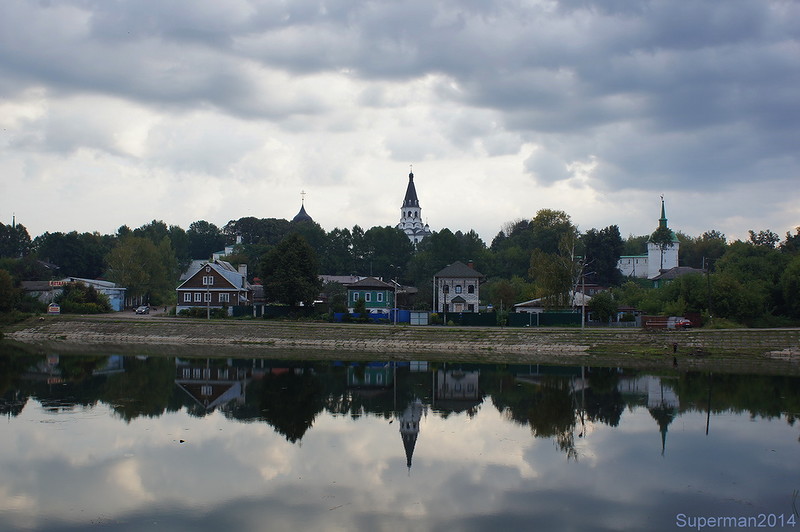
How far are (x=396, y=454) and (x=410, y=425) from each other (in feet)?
16.6

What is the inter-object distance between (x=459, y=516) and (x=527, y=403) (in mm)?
16527

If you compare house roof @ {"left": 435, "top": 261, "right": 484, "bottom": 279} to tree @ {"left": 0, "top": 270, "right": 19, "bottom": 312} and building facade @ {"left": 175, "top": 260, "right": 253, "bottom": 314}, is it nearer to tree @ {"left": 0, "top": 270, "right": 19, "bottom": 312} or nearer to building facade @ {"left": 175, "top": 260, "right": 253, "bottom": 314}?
building facade @ {"left": 175, "top": 260, "right": 253, "bottom": 314}

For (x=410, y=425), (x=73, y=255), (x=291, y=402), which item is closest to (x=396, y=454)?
(x=410, y=425)

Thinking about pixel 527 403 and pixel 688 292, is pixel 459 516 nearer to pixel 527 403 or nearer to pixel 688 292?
pixel 527 403

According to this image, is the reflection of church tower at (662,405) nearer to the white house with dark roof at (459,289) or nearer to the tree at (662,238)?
the white house with dark roof at (459,289)

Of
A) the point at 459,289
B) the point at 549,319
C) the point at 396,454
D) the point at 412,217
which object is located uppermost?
the point at 412,217

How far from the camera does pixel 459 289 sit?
3314 inches

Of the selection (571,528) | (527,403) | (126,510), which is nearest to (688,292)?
(527,403)

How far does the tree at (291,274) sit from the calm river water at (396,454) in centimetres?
3304

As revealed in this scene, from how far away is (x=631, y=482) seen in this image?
20.9 m

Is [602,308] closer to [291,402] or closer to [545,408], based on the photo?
[545,408]

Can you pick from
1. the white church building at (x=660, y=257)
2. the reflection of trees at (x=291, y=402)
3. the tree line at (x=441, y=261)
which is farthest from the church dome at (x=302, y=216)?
the reflection of trees at (x=291, y=402)

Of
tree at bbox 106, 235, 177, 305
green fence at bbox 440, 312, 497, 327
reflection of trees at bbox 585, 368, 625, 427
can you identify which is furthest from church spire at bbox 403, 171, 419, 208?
reflection of trees at bbox 585, 368, 625, 427

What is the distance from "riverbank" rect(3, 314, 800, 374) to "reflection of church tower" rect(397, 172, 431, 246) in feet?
398
